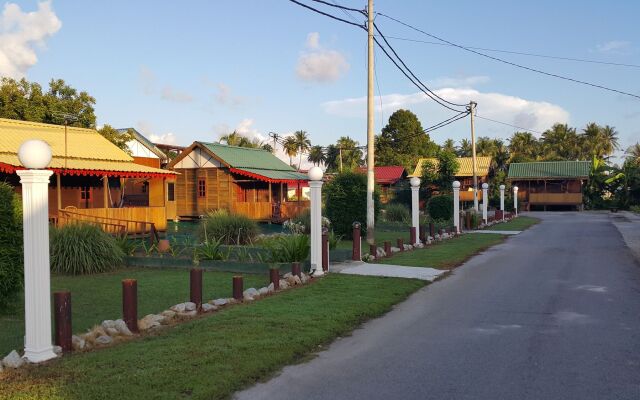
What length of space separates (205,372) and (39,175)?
289cm

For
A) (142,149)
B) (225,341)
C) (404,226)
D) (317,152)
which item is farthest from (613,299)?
(317,152)

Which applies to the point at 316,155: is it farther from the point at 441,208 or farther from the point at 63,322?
the point at 63,322

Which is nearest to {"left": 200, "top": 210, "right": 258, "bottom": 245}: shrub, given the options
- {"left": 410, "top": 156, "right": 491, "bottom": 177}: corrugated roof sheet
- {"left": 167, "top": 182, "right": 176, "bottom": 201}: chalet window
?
{"left": 167, "top": 182, "right": 176, "bottom": 201}: chalet window

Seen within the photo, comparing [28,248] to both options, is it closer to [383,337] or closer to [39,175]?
[39,175]

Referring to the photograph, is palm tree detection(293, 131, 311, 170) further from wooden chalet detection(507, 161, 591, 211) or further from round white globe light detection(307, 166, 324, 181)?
round white globe light detection(307, 166, 324, 181)

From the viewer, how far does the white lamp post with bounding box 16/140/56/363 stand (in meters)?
6.17

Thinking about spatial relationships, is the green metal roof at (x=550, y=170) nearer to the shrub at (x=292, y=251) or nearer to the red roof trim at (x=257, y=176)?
the red roof trim at (x=257, y=176)

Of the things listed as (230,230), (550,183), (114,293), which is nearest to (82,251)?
(114,293)

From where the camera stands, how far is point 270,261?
13844 millimetres

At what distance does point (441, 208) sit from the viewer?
30.5m

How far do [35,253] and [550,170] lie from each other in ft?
184

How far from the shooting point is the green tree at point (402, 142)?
72750 mm

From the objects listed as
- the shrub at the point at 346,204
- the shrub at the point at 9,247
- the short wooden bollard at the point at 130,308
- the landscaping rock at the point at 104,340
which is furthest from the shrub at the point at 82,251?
the shrub at the point at 346,204

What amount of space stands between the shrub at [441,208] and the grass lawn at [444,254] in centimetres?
858
